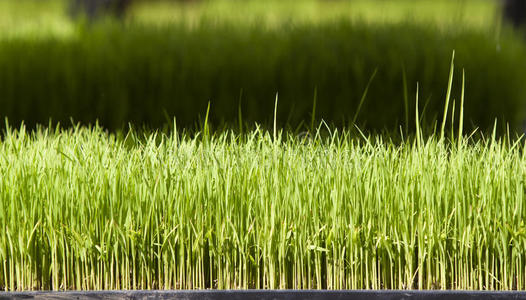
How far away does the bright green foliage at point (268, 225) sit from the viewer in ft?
7.09

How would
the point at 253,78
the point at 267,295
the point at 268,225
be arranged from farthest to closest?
the point at 253,78
the point at 268,225
the point at 267,295

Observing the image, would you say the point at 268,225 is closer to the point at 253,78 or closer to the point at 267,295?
the point at 267,295

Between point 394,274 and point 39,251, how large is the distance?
1155 millimetres

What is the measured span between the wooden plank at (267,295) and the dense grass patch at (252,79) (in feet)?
6.31

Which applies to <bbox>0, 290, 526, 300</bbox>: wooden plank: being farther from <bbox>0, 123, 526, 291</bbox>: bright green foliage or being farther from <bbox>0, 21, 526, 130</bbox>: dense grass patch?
<bbox>0, 21, 526, 130</bbox>: dense grass patch

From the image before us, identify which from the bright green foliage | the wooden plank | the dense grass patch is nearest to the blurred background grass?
the dense grass patch

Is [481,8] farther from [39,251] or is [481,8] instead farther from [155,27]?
[39,251]

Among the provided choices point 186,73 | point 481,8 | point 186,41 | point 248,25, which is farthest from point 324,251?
point 481,8

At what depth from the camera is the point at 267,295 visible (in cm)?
205

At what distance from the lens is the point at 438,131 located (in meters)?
3.74

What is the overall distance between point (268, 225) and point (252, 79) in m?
1.88

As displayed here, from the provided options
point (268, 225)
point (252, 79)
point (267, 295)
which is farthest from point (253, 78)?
point (267, 295)

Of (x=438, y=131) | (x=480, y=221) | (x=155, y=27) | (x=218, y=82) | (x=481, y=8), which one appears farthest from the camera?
(x=481, y=8)

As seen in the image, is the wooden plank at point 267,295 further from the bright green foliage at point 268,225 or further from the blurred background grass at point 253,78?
the blurred background grass at point 253,78
